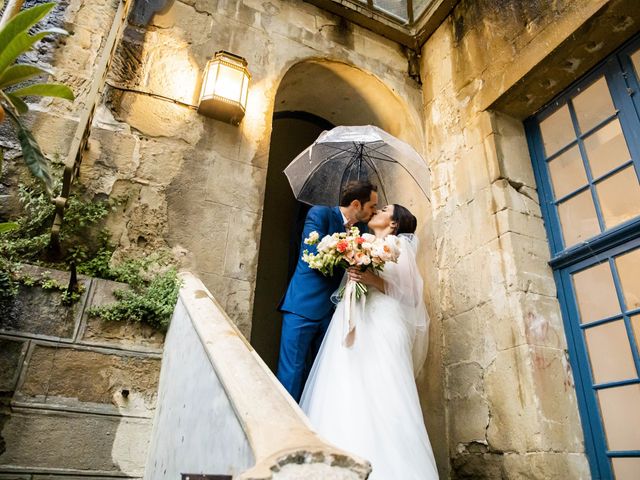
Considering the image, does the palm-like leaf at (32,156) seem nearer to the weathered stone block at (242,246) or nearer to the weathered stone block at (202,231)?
the weathered stone block at (202,231)

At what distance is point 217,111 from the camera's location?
3596mm

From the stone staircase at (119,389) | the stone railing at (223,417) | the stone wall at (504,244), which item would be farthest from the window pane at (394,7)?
the stone railing at (223,417)

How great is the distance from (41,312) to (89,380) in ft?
1.46

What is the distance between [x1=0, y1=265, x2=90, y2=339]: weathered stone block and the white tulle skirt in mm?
1391

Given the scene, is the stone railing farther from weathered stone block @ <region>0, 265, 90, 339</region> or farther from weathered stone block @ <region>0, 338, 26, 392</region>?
weathered stone block @ <region>0, 338, 26, 392</region>

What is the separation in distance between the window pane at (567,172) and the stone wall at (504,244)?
0.17 m

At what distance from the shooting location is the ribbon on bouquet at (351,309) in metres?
2.85

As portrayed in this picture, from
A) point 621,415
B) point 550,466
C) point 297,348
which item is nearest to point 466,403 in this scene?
point 550,466

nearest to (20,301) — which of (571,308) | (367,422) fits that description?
(367,422)

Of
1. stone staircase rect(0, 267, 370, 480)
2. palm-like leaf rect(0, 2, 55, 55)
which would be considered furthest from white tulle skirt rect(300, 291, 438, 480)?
palm-like leaf rect(0, 2, 55, 55)

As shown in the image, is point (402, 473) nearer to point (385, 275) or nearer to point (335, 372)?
point (335, 372)

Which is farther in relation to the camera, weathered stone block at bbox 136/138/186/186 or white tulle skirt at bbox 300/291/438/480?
weathered stone block at bbox 136/138/186/186

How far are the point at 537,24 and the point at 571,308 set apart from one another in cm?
212

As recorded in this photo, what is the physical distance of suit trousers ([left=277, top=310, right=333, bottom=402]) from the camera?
3.01 meters
